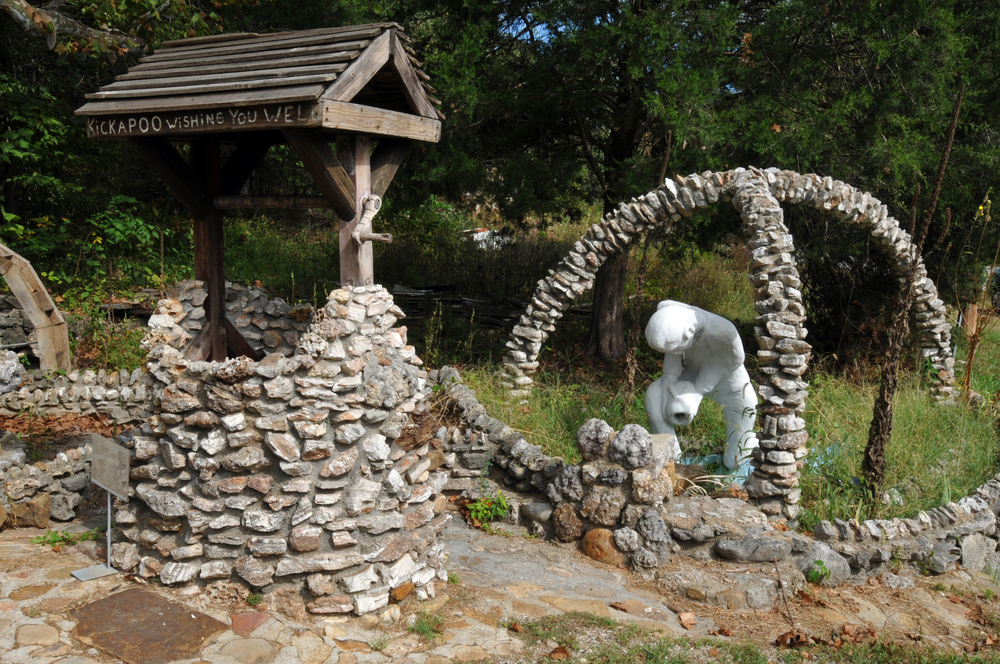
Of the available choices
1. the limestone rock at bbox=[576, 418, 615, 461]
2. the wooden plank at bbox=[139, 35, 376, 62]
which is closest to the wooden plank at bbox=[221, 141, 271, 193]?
the wooden plank at bbox=[139, 35, 376, 62]

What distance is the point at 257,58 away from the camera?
490 centimetres

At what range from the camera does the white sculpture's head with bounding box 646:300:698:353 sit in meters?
5.86

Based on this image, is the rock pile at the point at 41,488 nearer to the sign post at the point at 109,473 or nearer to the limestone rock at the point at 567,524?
the sign post at the point at 109,473

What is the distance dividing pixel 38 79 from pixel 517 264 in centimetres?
790

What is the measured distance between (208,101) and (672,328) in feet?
11.9

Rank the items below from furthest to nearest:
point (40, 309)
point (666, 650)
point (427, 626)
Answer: point (40, 309)
point (427, 626)
point (666, 650)

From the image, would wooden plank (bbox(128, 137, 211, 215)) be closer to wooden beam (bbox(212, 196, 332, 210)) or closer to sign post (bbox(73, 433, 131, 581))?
wooden beam (bbox(212, 196, 332, 210))

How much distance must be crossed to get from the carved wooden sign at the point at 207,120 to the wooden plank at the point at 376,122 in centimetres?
11

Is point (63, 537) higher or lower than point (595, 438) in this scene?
lower

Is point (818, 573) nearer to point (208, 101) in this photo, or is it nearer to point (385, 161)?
point (385, 161)

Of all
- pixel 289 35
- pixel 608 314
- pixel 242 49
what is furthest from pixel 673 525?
pixel 608 314

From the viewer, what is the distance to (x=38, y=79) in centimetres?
1027

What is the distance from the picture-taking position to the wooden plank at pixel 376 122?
4293 millimetres

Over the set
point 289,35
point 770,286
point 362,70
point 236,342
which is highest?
point 289,35
